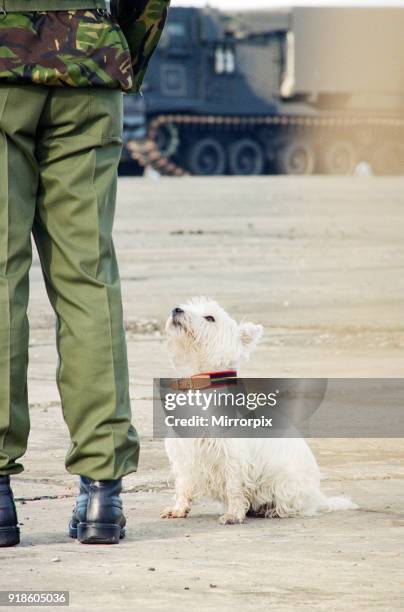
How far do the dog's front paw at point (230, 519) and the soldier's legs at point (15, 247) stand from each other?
2.29ft

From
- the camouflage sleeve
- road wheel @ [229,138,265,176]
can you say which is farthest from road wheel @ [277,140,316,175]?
the camouflage sleeve

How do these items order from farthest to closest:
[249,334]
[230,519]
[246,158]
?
[246,158] < [249,334] < [230,519]

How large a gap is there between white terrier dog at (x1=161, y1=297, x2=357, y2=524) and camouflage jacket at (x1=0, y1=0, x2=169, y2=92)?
2.98 feet

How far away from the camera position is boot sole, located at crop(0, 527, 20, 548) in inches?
163

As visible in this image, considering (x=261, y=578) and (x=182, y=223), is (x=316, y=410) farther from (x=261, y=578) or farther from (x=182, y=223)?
(x=182, y=223)

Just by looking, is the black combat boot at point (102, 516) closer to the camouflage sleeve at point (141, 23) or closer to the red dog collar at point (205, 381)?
the red dog collar at point (205, 381)

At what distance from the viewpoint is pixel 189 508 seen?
15.5 feet

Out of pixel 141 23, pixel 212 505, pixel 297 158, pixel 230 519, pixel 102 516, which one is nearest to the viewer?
pixel 102 516

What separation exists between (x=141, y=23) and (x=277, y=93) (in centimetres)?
5407

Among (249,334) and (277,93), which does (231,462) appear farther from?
(277,93)

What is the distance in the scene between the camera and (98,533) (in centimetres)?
417

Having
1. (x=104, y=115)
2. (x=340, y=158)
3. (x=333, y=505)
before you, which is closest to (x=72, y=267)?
(x=104, y=115)

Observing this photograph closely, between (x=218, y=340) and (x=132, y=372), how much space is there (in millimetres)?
3056

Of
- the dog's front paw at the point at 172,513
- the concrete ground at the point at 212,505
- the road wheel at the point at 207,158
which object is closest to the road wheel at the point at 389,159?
the road wheel at the point at 207,158
